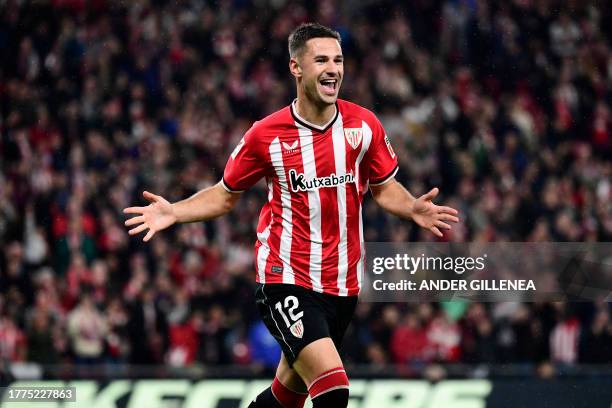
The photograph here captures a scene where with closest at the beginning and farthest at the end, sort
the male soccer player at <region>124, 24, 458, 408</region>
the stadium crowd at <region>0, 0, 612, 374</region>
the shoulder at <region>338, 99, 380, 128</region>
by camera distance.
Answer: the male soccer player at <region>124, 24, 458, 408</region> < the shoulder at <region>338, 99, 380, 128</region> < the stadium crowd at <region>0, 0, 612, 374</region>

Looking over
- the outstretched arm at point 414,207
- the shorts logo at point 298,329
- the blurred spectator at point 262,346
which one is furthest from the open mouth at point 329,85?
the blurred spectator at point 262,346

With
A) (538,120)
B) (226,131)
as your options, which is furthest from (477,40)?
(226,131)

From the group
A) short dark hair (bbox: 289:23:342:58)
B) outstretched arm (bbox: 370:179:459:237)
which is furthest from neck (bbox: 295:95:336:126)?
outstretched arm (bbox: 370:179:459:237)

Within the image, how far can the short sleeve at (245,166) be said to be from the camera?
21.2ft

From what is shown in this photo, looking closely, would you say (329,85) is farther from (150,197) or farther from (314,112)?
(150,197)

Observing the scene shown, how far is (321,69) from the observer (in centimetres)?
625

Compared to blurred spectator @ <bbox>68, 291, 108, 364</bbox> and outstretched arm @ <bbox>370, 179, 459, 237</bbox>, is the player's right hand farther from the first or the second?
blurred spectator @ <bbox>68, 291, 108, 364</bbox>

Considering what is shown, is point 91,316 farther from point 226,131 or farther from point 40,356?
point 226,131

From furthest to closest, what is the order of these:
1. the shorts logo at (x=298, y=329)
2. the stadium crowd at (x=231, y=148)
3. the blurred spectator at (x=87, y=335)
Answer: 1. the blurred spectator at (x=87, y=335)
2. the stadium crowd at (x=231, y=148)
3. the shorts logo at (x=298, y=329)

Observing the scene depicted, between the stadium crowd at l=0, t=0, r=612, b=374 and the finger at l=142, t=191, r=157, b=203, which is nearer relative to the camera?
the finger at l=142, t=191, r=157, b=203

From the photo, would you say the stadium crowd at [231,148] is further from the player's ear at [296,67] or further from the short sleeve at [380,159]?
the player's ear at [296,67]

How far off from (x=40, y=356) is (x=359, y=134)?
24.7 feet

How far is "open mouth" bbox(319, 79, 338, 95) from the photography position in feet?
20.5

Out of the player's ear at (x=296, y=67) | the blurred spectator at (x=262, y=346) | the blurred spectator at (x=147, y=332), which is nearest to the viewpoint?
the player's ear at (x=296, y=67)
